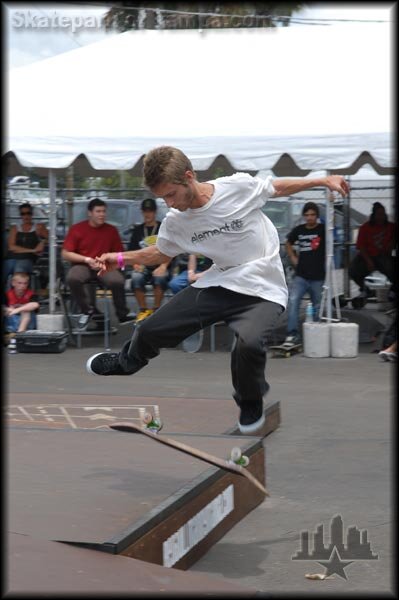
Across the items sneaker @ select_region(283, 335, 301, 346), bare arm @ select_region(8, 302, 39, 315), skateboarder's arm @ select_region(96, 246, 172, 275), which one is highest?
skateboarder's arm @ select_region(96, 246, 172, 275)

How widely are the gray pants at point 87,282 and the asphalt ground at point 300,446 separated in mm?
642

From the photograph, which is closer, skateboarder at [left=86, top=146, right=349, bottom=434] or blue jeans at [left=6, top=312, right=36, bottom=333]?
skateboarder at [left=86, top=146, right=349, bottom=434]

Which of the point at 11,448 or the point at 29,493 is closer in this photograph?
the point at 29,493

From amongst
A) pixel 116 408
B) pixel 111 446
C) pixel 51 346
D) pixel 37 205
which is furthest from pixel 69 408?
pixel 37 205

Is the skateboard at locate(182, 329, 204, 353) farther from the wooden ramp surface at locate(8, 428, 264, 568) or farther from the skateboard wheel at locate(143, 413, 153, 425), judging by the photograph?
the skateboard wheel at locate(143, 413, 153, 425)

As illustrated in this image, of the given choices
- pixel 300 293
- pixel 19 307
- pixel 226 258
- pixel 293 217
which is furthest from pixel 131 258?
pixel 293 217

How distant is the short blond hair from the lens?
15.7 feet

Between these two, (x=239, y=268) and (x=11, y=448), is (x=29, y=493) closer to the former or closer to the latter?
(x=11, y=448)

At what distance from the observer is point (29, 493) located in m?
4.87

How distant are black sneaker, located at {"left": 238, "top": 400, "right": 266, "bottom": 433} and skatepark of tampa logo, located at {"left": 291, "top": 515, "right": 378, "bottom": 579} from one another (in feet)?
2.24

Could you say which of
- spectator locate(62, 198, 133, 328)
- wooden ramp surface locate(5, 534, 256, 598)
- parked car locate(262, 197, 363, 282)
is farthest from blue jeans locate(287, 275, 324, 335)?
wooden ramp surface locate(5, 534, 256, 598)

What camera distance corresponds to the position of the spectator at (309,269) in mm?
12109

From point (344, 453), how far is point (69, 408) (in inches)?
94.6

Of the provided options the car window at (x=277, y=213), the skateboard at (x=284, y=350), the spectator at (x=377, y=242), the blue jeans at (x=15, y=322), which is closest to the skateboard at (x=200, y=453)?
the skateboard at (x=284, y=350)
